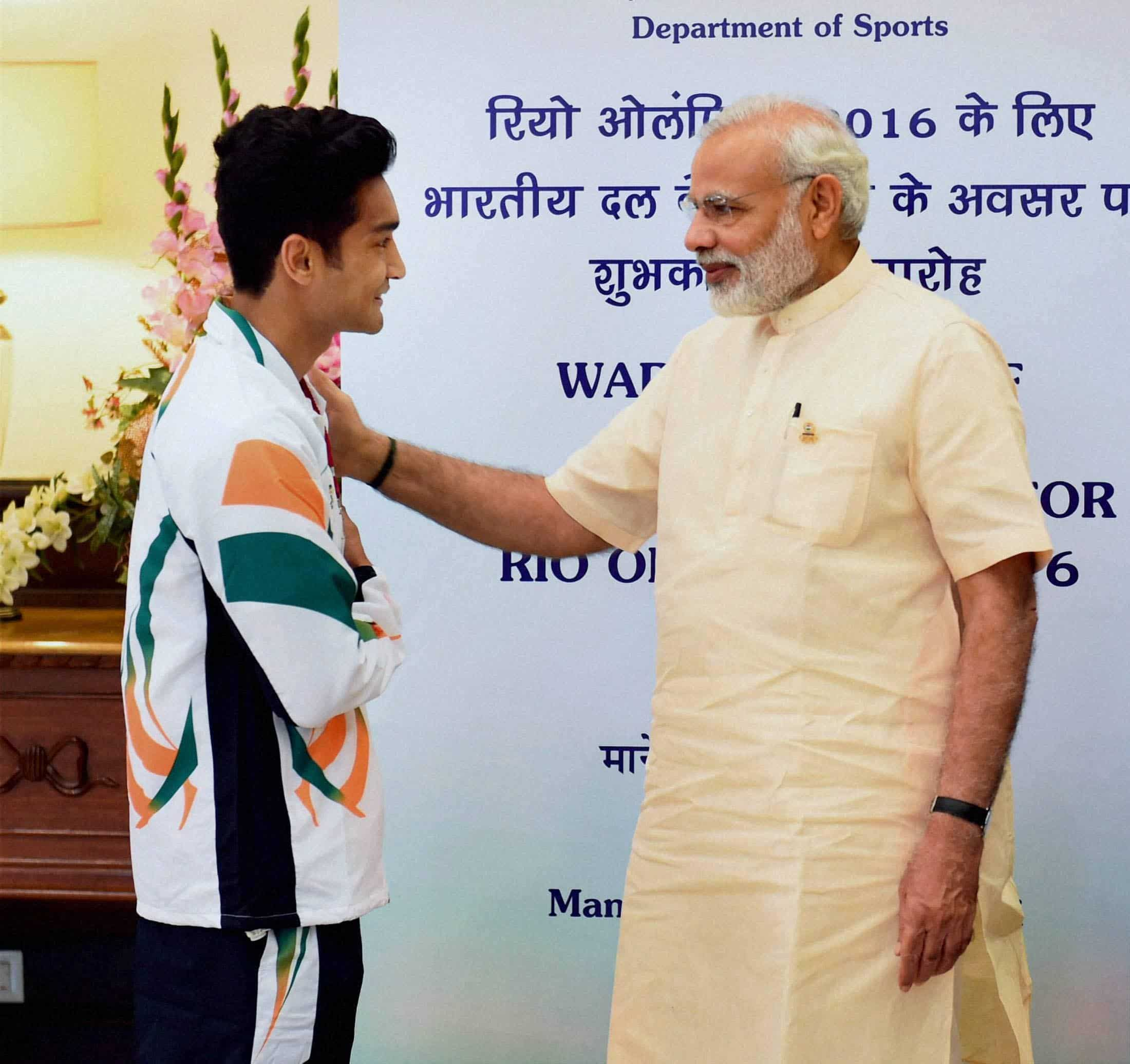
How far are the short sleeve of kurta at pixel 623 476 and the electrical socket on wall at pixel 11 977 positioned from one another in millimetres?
1989

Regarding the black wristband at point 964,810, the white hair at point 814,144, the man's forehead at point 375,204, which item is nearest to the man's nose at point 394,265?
the man's forehead at point 375,204

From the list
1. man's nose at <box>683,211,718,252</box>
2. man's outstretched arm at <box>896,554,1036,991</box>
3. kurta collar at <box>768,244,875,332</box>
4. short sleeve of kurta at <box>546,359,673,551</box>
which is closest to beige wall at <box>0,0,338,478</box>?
short sleeve of kurta at <box>546,359,673,551</box>

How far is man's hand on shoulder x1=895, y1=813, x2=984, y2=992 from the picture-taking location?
1780 millimetres

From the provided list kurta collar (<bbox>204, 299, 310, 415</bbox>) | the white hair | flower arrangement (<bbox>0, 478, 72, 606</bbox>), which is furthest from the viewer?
flower arrangement (<bbox>0, 478, 72, 606</bbox>)

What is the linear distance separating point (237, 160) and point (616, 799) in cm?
157

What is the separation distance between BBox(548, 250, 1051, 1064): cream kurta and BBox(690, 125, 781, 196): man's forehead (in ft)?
0.65

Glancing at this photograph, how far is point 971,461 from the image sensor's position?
5.97ft

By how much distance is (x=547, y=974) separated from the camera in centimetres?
274

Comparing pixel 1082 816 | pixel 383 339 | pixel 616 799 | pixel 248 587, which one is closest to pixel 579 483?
pixel 383 339

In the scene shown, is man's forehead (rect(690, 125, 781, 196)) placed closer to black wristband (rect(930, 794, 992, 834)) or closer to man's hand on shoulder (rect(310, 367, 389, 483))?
man's hand on shoulder (rect(310, 367, 389, 483))

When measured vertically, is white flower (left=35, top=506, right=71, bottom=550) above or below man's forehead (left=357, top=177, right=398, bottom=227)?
below

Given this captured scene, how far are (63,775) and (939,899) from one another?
1741 mm

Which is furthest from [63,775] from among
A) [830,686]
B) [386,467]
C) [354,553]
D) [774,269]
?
[774,269]

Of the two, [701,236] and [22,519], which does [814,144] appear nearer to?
[701,236]
